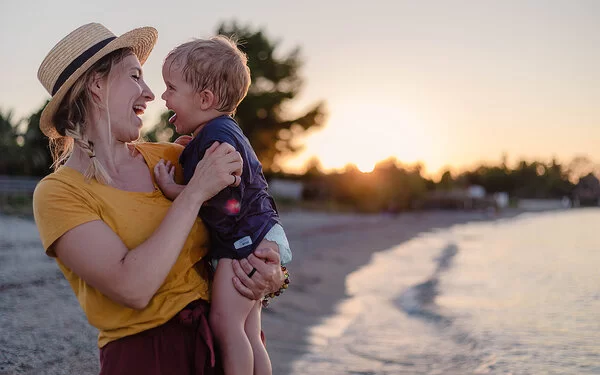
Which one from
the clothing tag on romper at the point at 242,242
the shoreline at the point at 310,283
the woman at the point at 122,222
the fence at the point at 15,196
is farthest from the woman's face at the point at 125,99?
the fence at the point at 15,196

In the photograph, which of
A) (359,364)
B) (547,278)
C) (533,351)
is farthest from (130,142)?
(547,278)

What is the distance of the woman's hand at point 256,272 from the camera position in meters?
2.00

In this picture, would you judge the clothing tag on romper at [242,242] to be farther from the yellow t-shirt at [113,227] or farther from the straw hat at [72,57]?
the straw hat at [72,57]

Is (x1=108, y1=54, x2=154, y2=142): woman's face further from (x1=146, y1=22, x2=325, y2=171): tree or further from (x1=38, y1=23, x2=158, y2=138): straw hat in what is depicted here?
(x1=146, y1=22, x2=325, y2=171): tree

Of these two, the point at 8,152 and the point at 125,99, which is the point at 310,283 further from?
the point at 8,152

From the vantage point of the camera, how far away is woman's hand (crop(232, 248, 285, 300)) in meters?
2.00

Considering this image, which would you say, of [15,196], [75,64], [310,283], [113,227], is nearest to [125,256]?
[113,227]

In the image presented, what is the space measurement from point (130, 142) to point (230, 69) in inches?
16.7

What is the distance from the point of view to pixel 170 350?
191cm

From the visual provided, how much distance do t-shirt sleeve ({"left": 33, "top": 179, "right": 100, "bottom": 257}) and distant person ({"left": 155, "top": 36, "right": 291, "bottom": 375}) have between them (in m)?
0.28

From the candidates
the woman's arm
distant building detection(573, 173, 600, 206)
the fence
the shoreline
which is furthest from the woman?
distant building detection(573, 173, 600, 206)

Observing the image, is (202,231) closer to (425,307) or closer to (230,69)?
(230,69)

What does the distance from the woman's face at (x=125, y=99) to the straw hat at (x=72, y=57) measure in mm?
66

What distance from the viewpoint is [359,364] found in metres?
6.08
